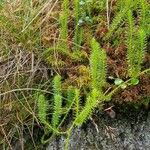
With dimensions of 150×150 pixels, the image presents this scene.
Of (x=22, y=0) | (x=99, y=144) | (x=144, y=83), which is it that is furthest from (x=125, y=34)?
(x=22, y=0)

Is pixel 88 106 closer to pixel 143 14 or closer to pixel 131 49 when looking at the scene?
pixel 131 49

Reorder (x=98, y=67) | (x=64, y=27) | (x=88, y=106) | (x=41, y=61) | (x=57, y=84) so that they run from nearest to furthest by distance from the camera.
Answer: (x=88, y=106) < (x=98, y=67) < (x=57, y=84) < (x=64, y=27) < (x=41, y=61)

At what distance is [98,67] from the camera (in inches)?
78.2

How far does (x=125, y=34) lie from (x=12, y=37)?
741mm

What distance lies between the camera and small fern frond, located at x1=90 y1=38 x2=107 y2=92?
76.4 inches

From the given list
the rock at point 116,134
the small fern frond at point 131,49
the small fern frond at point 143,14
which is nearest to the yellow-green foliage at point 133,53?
the small fern frond at point 131,49

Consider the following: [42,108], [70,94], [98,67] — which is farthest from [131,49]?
[42,108]

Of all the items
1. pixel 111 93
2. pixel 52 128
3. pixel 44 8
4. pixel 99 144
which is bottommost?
pixel 99 144

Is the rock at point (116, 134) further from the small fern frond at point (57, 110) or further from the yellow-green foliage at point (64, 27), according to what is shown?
the yellow-green foliage at point (64, 27)

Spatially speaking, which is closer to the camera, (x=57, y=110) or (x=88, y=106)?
(x=88, y=106)

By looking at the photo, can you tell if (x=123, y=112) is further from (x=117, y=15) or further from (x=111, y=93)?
(x=117, y=15)

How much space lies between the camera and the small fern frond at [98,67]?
194cm

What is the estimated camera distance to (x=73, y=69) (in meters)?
2.22

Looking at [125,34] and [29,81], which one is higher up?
[125,34]
